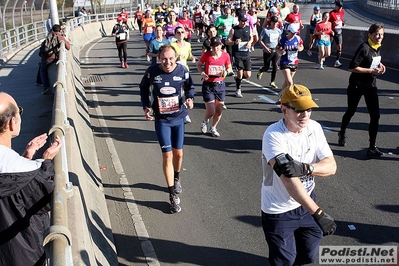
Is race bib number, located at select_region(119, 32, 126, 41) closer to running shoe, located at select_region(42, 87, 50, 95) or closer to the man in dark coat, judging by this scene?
running shoe, located at select_region(42, 87, 50, 95)

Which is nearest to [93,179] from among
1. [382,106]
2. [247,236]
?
[247,236]

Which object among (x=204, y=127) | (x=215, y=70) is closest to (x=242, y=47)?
(x=215, y=70)

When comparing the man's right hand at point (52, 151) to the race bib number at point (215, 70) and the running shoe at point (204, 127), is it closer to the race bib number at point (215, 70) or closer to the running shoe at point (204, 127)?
the race bib number at point (215, 70)

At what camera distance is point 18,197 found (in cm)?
297

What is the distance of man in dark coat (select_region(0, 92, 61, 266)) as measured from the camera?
289cm

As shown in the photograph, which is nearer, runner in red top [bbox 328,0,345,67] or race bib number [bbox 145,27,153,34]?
race bib number [bbox 145,27,153,34]

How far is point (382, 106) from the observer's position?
10.2 m

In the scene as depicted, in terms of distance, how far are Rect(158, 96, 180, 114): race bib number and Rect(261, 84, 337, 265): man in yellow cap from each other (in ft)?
8.37

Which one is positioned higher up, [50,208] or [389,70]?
[50,208]

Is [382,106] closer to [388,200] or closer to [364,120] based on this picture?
[364,120]

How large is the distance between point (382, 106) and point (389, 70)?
188 inches

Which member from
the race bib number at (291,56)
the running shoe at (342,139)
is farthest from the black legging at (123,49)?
the running shoe at (342,139)

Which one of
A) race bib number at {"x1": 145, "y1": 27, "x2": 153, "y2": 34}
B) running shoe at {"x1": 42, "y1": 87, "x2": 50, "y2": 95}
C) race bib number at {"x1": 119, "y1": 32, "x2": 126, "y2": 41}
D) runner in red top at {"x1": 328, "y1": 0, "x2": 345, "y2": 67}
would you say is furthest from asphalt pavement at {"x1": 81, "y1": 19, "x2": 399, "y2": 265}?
race bib number at {"x1": 119, "y1": 32, "x2": 126, "y2": 41}

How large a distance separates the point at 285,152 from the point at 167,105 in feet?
9.32
